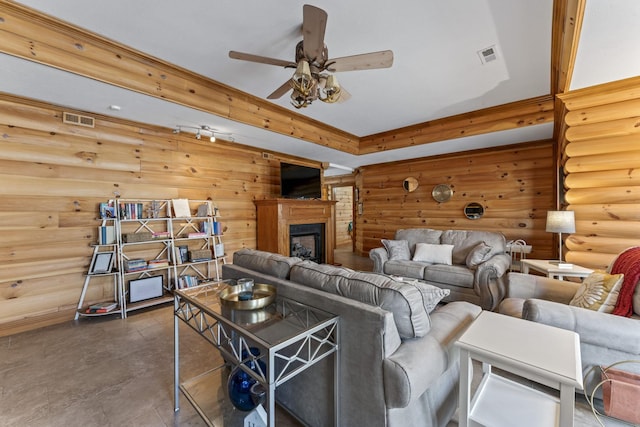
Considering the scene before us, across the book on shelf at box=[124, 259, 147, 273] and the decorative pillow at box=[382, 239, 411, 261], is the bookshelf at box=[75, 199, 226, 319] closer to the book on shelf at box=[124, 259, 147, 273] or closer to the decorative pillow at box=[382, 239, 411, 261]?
the book on shelf at box=[124, 259, 147, 273]

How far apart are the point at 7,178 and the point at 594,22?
5.29 metres

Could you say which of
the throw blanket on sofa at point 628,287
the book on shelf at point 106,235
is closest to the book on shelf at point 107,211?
the book on shelf at point 106,235

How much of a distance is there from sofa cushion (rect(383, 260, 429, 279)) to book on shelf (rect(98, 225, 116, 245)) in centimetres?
378

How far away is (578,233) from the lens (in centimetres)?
279

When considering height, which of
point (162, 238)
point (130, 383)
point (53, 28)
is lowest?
point (130, 383)

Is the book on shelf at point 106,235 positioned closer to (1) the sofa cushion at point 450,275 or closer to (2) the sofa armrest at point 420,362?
(2) the sofa armrest at point 420,362

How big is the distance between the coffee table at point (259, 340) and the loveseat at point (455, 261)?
2.68 m

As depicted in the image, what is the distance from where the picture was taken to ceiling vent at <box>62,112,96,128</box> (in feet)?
9.98

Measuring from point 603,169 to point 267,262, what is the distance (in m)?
3.42

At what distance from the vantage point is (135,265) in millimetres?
3439

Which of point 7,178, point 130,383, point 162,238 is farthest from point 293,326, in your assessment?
point 7,178

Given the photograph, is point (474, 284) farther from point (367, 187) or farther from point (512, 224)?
point (367, 187)

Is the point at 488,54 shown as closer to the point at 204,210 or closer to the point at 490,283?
the point at 490,283

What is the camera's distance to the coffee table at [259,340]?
1.11m
